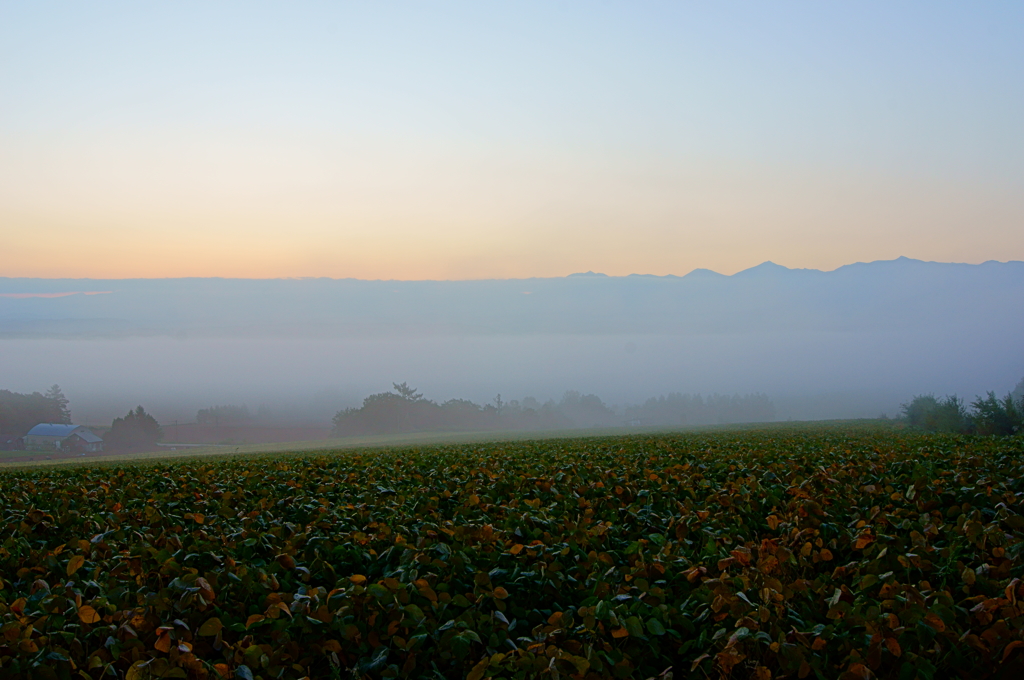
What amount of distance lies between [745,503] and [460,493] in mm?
3390

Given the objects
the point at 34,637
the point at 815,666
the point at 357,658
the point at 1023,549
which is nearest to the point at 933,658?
the point at 815,666

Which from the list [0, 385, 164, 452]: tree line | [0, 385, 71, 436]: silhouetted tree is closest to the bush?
[0, 385, 164, 452]: tree line

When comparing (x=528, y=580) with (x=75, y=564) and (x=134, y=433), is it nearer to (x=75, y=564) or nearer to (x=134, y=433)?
(x=75, y=564)

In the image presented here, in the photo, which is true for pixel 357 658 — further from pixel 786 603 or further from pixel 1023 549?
pixel 1023 549

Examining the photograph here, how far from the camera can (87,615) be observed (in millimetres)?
4137

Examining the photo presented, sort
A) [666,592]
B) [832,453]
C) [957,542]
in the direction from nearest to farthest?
[666,592]
[957,542]
[832,453]

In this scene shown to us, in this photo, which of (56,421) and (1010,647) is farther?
(56,421)

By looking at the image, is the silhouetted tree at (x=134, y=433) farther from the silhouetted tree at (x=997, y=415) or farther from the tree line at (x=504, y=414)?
the silhouetted tree at (x=997, y=415)

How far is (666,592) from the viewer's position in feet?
15.4

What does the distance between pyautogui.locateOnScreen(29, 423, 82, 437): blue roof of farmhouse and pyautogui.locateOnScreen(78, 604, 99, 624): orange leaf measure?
413ft

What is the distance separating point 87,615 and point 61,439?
4948 inches

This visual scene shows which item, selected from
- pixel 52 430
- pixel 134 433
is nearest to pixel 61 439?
pixel 52 430

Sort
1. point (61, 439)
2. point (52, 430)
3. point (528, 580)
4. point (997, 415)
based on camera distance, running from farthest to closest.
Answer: point (52, 430) < point (61, 439) < point (997, 415) < point (528, 580)

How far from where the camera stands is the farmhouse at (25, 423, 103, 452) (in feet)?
343
